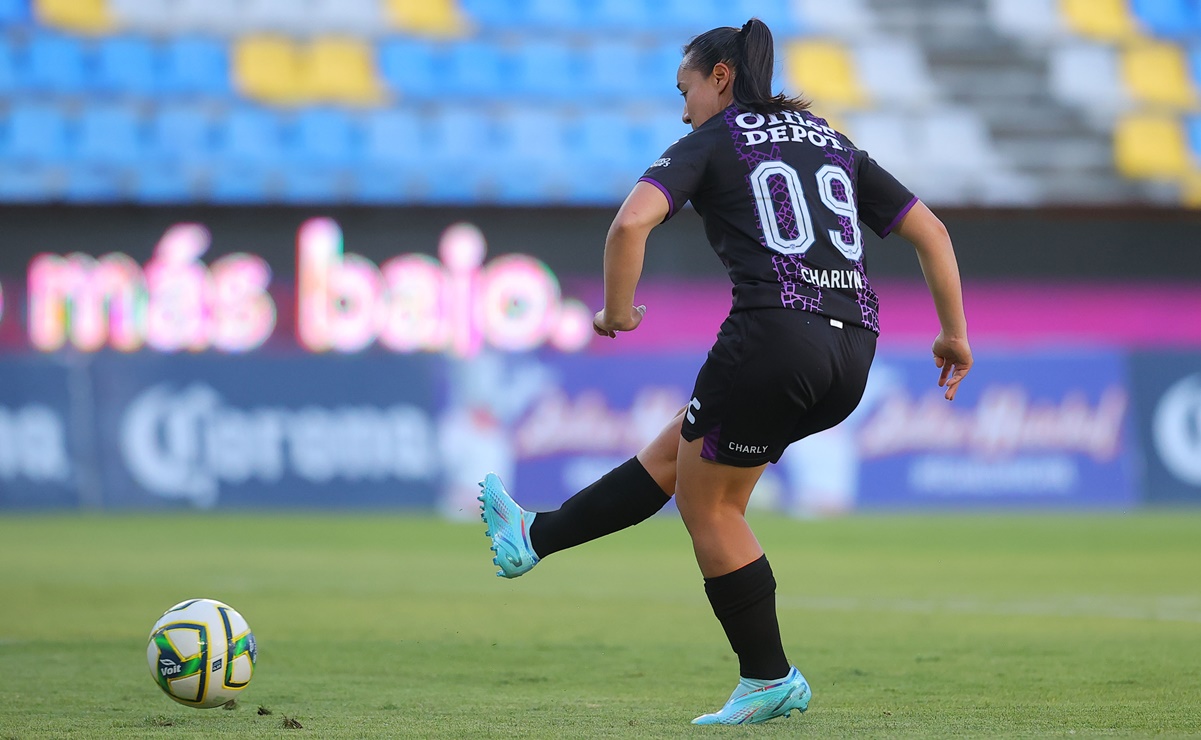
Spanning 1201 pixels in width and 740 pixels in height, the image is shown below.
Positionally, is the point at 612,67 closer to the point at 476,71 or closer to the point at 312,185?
the point at 476,71

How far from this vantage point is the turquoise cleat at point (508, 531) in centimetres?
449

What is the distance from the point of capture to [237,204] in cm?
1814

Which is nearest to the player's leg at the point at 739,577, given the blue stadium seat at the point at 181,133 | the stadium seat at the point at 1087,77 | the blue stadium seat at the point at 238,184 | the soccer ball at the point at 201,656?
the soccer ball at the point at 201,656

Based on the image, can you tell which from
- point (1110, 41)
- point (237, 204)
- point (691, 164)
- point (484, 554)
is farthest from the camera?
point (1110, 41)

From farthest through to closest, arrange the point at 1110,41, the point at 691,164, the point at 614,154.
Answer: the point at 1110,41 < the point at 614,154 < the point at 691,164

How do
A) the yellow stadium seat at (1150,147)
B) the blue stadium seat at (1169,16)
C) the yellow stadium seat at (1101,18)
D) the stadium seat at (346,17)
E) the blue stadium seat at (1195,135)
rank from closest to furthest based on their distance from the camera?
the stadium seat at (346,17), the yellow stadium seat at (1150,147), the blue stadium seat at (1195,135), the yellow stadium seat at (1101,18), the blue stadium seat at (1169,16)

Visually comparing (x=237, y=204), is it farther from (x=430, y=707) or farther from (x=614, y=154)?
(x=430, y=707)

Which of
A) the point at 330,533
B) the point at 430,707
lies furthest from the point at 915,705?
the point at 330,533

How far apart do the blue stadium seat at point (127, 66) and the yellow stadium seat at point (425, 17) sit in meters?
2.92

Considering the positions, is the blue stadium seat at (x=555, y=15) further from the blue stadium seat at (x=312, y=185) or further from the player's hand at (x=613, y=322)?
the player's hand at (x=613, y=322)

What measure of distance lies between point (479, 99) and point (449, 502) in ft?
18.3

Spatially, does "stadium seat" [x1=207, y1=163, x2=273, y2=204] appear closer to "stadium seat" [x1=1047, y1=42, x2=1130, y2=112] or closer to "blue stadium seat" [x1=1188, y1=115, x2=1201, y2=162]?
"stadium seat" [x1=1047, y1=42, x2=1130, y2=112]

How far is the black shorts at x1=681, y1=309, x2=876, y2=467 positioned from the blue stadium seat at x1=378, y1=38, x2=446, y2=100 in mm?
15867

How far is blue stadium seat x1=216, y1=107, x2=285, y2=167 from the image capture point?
18812mm
